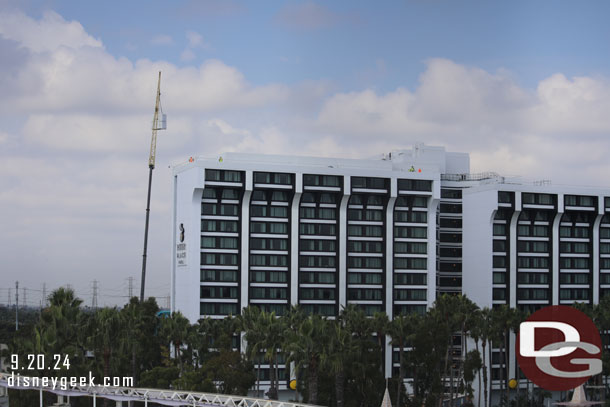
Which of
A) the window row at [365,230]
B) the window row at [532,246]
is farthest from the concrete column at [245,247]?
A: the window row at [532,246]

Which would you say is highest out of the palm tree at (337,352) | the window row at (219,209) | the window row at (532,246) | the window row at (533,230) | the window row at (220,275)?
the window row at (219,209)

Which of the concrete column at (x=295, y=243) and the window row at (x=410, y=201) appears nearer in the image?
the concrete column at (x=295, y=243)

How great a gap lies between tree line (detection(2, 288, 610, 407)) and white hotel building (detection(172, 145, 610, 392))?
16612 mm

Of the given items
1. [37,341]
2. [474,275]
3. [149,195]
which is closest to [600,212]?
[474,275]

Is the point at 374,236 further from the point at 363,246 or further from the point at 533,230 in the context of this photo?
the point at 533,230

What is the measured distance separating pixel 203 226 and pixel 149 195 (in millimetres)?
45725

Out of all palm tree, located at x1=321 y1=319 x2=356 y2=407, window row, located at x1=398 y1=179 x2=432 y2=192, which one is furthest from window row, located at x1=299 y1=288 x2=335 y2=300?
palm tree, located at x1=321 y1=319 x2=356 y2=407

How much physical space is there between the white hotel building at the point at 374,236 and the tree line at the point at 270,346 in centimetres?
1661

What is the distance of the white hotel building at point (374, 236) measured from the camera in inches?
5896

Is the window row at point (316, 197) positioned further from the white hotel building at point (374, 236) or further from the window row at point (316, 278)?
the window row at point (316, 278)

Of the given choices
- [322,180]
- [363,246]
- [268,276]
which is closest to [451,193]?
[363,246]

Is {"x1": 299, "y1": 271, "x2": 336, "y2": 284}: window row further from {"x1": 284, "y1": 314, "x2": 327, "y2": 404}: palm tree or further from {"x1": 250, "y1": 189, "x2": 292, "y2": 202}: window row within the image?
{"x1": 284, "y1": 314, "x2": 327, "y2": 404}: palm tree

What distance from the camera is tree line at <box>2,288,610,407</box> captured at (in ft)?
327

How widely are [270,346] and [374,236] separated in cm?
5423
